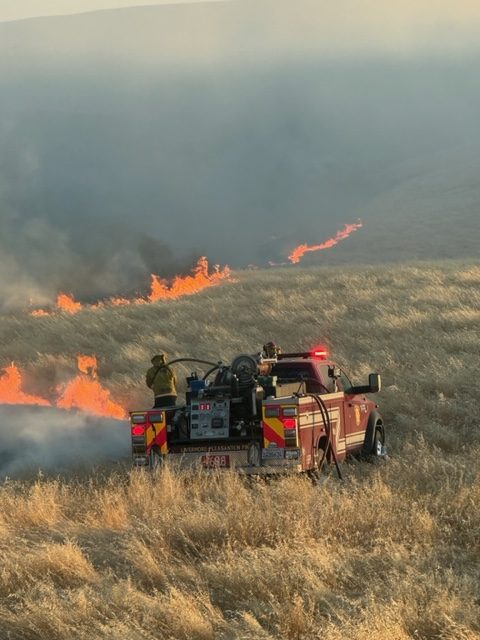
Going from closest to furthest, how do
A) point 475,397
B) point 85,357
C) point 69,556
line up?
point 69,556 → point 475,397 → point 85,357

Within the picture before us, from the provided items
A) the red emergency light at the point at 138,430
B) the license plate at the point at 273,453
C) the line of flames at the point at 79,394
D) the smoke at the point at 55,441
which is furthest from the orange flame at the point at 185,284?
the license plate at the point at 273,453

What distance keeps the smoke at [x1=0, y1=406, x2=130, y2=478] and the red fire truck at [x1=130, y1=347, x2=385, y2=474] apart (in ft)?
9.15

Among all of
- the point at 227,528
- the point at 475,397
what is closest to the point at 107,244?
the point at 475,397

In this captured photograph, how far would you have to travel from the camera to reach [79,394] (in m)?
21.5

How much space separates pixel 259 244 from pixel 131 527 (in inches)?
2279

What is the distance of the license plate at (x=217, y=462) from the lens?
1217 centimetres

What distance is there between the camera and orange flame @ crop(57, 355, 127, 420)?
65.6 feet

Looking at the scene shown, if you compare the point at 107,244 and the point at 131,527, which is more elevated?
the point at 107,244

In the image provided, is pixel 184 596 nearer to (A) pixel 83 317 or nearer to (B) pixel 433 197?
(A) pixel 83 317

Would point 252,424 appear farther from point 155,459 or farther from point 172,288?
point 172,288

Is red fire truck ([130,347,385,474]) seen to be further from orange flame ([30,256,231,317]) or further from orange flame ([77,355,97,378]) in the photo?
orange flame ([30,256,231,317])

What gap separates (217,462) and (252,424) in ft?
2.12

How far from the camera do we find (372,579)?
7.95 meters

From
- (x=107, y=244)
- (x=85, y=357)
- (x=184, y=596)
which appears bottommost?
(x=184, y=596)
